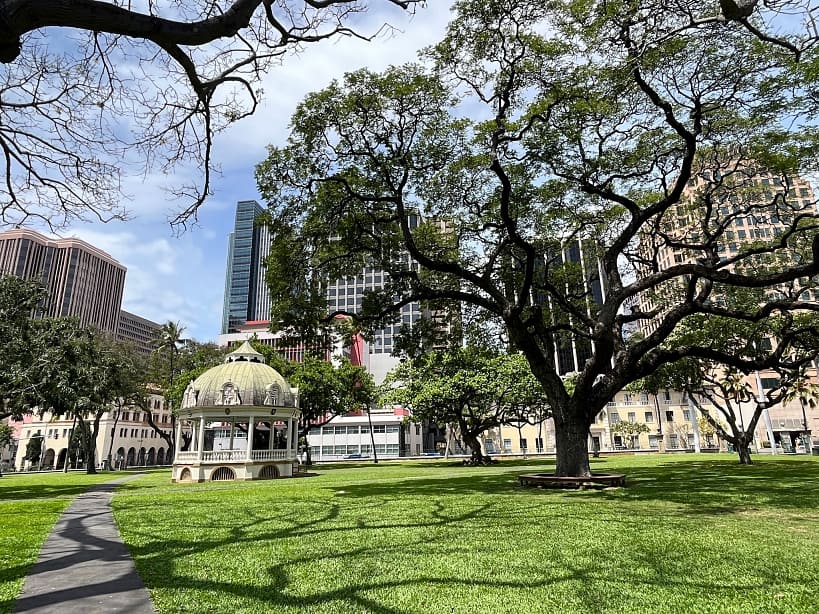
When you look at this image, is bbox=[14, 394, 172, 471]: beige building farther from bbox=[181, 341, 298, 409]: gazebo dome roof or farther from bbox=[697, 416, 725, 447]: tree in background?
bbox=[697, 416, 725, 447]: tree in background

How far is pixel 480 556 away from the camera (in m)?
6.70

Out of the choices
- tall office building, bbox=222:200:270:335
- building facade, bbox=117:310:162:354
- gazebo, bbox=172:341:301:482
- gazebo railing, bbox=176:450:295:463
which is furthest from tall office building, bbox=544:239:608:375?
tall office building, bbox=222:200:270:335

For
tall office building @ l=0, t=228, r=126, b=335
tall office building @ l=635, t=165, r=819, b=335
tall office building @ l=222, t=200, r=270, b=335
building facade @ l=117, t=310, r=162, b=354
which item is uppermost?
tall office building @ l=222, t=200, r=270, b=335

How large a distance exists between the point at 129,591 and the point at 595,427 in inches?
3445

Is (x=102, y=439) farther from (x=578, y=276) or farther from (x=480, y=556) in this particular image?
(x=480, y=556)

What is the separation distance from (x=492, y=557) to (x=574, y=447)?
10.6m

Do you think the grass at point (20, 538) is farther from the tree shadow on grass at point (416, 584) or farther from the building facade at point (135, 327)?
the building facade at point (135, 327)

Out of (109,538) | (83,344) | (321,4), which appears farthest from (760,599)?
(83,344)

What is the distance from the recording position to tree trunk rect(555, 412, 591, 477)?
1614cm

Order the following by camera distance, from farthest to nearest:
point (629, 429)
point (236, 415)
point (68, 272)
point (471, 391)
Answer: point (629, 429), point (68, 272), point (471, 391), point (236, 415)

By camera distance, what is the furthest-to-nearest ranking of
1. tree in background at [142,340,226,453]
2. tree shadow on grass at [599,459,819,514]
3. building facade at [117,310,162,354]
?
building facade at [117,310,162,354]
tree in background at [142,340,226,453]
tree shadow on grass at [599,459,819,514]

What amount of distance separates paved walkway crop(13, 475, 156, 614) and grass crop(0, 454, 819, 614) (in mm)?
216

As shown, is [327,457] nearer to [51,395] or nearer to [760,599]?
[51,395]

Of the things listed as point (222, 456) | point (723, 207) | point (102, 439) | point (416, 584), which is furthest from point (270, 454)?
point (102, 439)
